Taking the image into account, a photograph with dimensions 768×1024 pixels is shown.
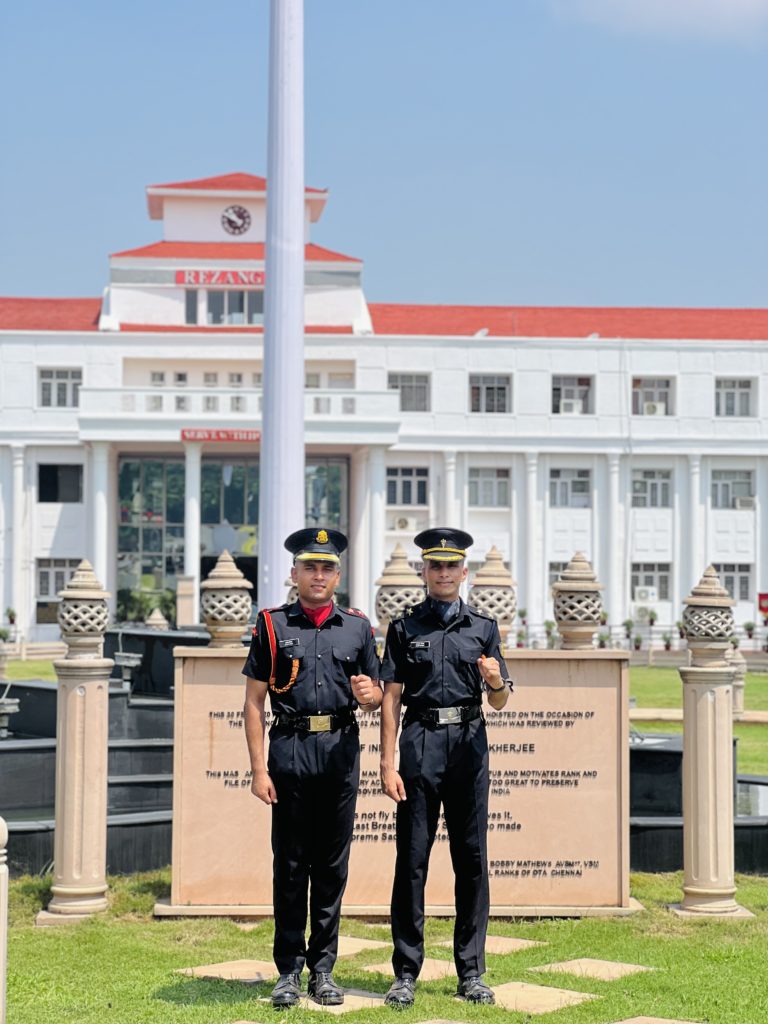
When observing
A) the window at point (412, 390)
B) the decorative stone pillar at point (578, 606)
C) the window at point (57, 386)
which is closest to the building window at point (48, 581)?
the window at point (57, 386)

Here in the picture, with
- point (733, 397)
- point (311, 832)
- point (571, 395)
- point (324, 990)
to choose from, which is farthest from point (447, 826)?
point (733, 397)

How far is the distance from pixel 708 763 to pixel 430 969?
2.28m

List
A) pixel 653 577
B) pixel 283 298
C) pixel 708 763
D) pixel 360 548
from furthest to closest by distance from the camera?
pixel 653 577 < pixel 360 548 < pixel 283 298 < pixel 708 763

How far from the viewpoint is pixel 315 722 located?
18.8ft

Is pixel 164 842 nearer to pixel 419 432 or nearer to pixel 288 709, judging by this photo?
pixel 288 709

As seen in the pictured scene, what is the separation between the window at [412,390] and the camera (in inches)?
1810

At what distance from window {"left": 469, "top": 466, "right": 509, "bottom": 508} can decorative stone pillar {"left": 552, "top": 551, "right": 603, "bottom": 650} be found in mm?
38686

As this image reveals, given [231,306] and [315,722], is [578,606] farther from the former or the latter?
[231,306]

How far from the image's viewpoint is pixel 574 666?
316 inches

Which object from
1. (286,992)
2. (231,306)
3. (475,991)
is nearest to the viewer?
(286,992)

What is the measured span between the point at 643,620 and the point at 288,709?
134 feet

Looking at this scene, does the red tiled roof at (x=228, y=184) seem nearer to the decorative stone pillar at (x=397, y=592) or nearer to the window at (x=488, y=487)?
the window at (x=488, y=487)

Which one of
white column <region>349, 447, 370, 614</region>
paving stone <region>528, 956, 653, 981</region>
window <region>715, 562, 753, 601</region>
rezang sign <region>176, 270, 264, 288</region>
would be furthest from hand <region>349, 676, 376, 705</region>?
window <region>715, 562, 753, 601</region>

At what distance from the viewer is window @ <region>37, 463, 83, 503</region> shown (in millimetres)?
45406
